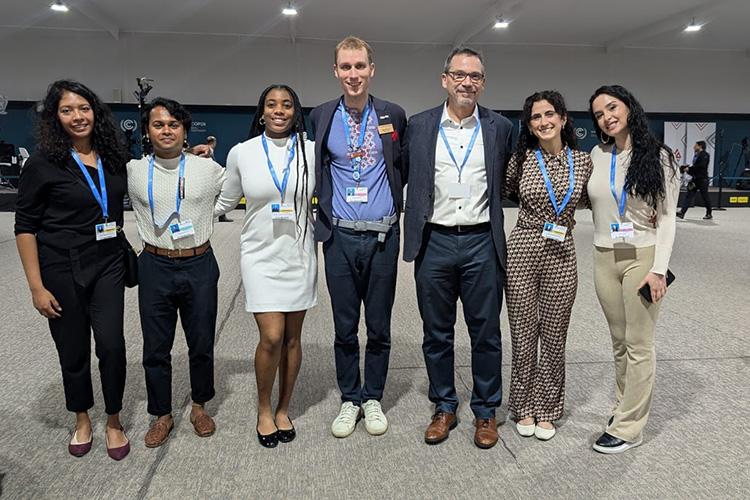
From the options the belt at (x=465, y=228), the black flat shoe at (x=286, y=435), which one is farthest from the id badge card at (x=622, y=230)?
the black flat shoe at (x=286, y=435)

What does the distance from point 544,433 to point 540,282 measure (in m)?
0.63

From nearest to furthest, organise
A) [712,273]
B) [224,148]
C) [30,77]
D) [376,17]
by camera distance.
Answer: [712,273] < [376,17] < [30,77] < [224,148]

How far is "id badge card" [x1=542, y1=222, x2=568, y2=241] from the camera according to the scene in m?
2.17

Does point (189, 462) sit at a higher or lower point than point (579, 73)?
lower

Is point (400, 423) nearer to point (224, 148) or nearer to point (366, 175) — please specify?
Result: point (366, 175)

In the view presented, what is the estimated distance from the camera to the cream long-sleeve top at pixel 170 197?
7.16 feet

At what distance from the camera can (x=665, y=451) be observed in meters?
2.18

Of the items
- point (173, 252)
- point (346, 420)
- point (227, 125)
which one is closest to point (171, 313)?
point (173, 252)

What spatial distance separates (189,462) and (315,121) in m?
1.46

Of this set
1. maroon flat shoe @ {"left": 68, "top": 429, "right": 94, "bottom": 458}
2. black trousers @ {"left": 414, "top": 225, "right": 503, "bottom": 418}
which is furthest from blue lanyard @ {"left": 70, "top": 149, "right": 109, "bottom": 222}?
black trousers @ {"left": 414, "top": 225, "right": 503, "bottom": 418}

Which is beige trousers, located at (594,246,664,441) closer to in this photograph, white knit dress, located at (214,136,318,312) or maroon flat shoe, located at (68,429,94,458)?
white knit dress, located at (214,136,318,312)

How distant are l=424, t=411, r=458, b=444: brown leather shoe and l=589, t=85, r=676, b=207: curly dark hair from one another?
3.89 ft

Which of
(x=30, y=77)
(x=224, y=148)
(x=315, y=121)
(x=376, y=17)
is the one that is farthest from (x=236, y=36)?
(x=315, y=121)

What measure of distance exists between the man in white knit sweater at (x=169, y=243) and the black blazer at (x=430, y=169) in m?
0.81
